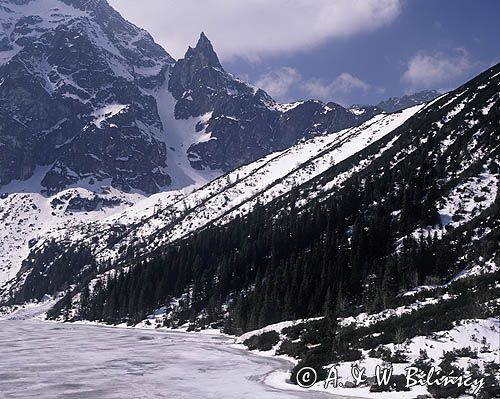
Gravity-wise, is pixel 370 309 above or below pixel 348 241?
below

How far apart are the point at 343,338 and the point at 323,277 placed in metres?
43.7

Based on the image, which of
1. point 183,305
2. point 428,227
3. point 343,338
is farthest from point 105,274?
point 343,338

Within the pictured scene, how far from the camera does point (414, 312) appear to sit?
38.2m

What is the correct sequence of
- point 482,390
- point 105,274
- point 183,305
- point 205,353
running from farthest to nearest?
1. point 105,274
2. point 183,305
3. point 205,353
4. point 482,390

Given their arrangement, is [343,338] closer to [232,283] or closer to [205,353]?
[205,353]
